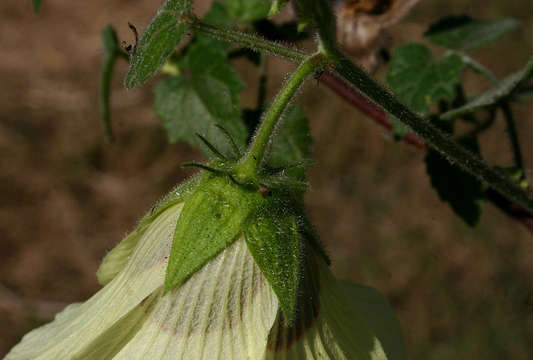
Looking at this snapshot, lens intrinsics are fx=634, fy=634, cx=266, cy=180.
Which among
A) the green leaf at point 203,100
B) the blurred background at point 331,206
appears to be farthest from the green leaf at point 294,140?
the blurred background at point 331,206

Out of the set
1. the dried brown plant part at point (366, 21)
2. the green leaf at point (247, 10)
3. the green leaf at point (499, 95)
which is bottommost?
the green leaf at point (499, 95)

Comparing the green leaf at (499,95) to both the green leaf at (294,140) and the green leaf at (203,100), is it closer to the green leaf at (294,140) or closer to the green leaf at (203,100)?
the green leaf at (294,140)

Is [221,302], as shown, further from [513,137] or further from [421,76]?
[513,137]

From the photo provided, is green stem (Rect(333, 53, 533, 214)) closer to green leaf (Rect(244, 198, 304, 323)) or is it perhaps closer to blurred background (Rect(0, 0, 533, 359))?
green leaf (Rect(244, 198, 304, 323))

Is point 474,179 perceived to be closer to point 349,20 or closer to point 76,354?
point 349,20

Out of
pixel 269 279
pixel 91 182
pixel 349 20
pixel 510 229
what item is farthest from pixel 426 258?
pixel 269 279

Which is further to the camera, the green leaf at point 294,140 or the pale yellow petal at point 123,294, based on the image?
the green leaf at point 294,140

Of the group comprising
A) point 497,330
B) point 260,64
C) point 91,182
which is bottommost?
point 497,330
